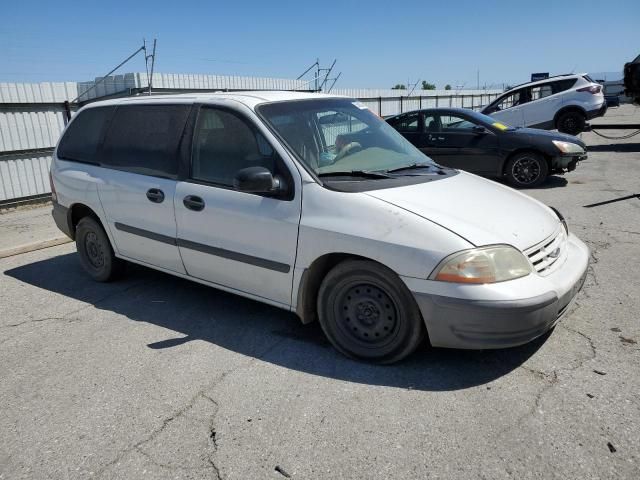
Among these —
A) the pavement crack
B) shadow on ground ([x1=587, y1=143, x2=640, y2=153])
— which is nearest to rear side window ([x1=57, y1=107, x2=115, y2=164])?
the pavement crack

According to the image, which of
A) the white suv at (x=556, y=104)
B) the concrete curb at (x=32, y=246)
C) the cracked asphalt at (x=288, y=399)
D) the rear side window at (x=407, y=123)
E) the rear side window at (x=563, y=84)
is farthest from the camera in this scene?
the rear side window at (x=563, y=84)

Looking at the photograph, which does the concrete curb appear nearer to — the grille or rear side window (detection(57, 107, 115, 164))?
rear side window (detection(57, 107, 115, 164))

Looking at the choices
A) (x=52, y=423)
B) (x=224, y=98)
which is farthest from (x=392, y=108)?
(x=52, y=423)

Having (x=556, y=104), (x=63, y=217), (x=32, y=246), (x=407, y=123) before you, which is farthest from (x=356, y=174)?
(x=556, y=104)

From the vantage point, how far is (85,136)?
5.11 metres

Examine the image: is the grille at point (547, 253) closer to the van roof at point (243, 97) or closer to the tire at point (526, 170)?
the van roof at point (243, 97)

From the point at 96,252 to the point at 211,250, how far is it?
1.91m

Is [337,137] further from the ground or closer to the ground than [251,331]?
further from the ground

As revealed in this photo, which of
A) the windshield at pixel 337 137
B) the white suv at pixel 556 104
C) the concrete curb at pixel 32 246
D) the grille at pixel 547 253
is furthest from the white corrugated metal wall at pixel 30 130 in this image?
the white suv at pixel 556 104

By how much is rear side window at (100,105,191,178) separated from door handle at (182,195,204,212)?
290 mm

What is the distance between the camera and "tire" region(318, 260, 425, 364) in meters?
3.15

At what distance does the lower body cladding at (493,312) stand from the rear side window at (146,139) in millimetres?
2329

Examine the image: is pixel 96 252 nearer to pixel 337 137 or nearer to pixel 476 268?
pixel 337 137

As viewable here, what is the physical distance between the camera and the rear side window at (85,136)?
16.3 ft
